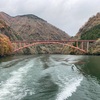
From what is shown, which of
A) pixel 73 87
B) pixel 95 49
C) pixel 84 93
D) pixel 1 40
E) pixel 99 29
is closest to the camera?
pixel 84 93

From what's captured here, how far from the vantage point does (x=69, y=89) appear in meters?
37.8

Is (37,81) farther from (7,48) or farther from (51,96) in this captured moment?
(7,48)

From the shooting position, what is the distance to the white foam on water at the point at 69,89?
110 feet

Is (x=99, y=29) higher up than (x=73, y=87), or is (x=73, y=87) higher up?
(x=99, y=29)

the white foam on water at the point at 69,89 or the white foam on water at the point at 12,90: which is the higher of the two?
the white foam on water at the point at 12,90

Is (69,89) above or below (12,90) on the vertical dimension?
below

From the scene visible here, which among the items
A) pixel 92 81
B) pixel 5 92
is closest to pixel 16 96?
pixel 5 92

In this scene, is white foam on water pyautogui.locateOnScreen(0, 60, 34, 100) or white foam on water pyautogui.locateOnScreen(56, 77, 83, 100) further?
white foam on water pyautogui.locateOnScreen(56, 77, 83, 100)

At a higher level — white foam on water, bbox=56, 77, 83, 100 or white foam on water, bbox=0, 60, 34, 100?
white foam on water, bbox=0, 60, 34, 100

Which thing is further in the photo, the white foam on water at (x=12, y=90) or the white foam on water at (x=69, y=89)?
the white foam on water at (x=69, y=89)

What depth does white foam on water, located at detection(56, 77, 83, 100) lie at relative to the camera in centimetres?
3353

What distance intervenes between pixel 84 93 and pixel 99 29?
135317mm

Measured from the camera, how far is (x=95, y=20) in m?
199

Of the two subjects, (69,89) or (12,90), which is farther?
(69,89)
